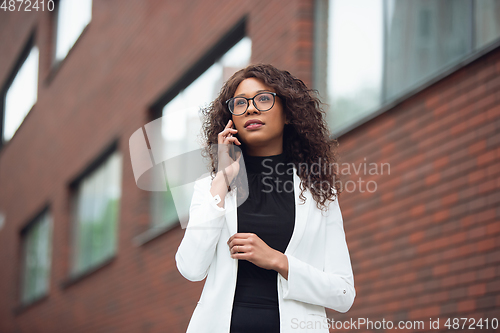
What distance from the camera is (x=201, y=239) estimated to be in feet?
6.86

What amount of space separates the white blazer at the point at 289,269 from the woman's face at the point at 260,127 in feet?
0.66

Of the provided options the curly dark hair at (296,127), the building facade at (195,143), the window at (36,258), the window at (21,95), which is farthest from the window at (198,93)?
the window at (21,95)

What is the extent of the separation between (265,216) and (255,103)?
39 centimetres

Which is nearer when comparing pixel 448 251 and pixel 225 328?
pixel 225 328

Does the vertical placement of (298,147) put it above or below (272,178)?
above

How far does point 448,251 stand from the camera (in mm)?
4328

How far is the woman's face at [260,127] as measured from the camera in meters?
2.23

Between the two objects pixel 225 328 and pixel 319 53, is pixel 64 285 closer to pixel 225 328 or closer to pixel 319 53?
pixel 319 53

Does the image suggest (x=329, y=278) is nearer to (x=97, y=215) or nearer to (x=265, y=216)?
(x=265, y=216)

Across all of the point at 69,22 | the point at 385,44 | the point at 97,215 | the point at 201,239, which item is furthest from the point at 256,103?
the point at 69,22

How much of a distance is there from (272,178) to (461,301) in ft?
7.80

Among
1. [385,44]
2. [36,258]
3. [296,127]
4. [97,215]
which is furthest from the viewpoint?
[36,258]

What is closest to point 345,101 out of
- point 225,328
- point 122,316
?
point 225,328

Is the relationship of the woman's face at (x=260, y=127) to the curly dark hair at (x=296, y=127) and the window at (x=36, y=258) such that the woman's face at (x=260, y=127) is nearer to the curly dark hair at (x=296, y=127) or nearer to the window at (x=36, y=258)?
the curly dark hair at (x=296, y=127)
